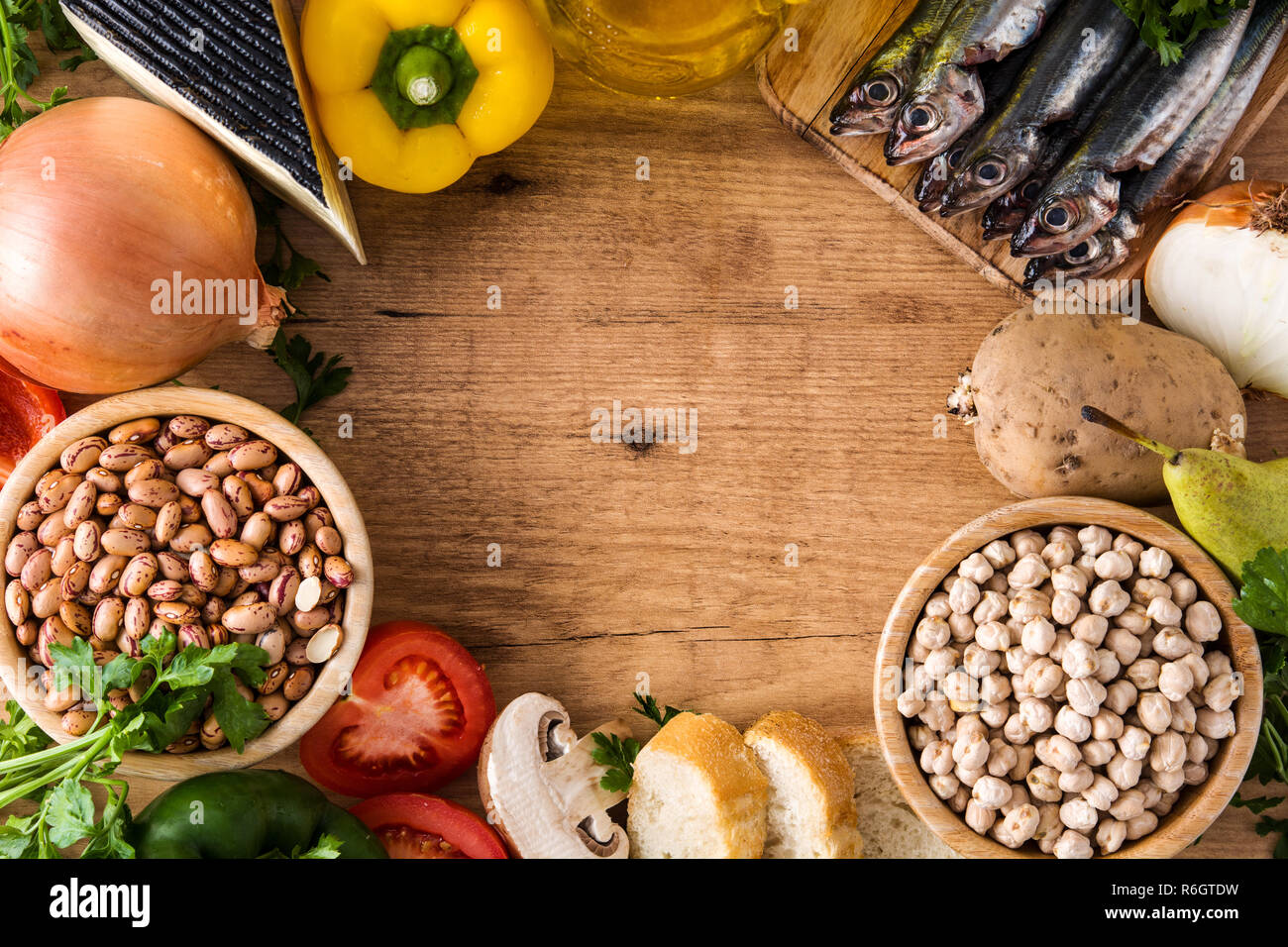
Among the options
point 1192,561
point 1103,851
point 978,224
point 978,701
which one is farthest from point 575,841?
point 978,224

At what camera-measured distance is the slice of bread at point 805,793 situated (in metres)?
1.23

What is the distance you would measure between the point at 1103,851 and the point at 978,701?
0.81 ft

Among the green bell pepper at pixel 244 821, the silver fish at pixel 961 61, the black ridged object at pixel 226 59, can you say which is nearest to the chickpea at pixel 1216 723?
the silver fish at pixel 961 61

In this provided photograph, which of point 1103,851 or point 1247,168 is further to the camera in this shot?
point 1247,168

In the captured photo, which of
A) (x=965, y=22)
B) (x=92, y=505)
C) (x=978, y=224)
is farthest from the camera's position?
(x=978, y=224)

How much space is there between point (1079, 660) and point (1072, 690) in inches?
1.5

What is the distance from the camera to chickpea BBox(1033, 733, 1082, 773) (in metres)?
1.19

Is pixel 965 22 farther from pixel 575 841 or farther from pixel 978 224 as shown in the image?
pixel 575 841

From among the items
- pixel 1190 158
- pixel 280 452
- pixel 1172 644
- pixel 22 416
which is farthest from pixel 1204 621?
pixel 22 416

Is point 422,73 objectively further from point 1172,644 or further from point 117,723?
point 1172,644

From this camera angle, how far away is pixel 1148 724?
3.88 feet

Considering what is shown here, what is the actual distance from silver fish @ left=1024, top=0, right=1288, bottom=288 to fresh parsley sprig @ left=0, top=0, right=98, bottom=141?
4.56ft

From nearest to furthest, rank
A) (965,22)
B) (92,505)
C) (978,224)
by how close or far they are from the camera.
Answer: (92,505) → (965,22) → (978,224)

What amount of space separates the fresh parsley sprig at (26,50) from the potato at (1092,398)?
130cm
